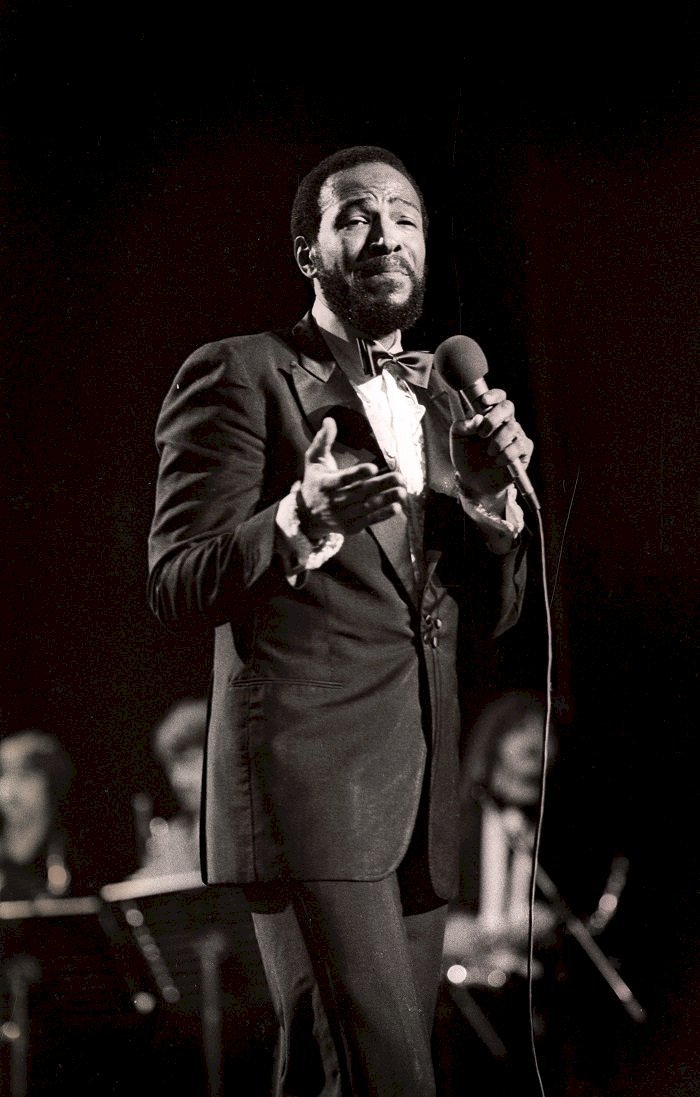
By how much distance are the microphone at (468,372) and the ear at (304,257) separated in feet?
1.53

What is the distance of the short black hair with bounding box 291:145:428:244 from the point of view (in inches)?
91.2

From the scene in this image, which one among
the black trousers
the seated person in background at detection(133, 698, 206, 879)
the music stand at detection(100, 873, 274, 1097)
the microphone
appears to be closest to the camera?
the black trousers

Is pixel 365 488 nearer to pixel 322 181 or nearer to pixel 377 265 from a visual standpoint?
pixel 377 265

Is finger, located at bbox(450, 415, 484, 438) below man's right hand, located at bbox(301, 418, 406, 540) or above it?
above

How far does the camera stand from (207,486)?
2.07 meters

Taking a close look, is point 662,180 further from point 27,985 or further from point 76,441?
point 27,985

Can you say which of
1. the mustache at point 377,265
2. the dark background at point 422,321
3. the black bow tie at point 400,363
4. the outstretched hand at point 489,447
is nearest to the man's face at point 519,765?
the dark background at point 422,321

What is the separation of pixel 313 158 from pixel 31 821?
158cm

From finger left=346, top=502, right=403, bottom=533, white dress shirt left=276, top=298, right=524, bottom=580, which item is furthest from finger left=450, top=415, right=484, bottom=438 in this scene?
finger left=346, top=502, right=403, bottom=533

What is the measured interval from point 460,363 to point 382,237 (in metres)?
0.41

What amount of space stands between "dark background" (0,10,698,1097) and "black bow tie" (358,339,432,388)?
10 centimetres

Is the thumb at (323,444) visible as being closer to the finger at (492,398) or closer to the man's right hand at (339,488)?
the man's right hand at (339,488)

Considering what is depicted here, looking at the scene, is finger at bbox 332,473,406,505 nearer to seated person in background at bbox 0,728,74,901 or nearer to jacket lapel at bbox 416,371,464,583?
jacket lapel at bbox 416,371,464,583

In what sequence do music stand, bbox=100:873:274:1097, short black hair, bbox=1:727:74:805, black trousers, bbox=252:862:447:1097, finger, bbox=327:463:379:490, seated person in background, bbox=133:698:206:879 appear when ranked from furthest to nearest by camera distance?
short black hair, bbox=1:727:74:805, seated person in background, bbox=133:698:206:879, music stand, bbox=100:873:274:1097, black trousers, bbox=252:862:447:1097, finger, bbox=327:463:379:490
